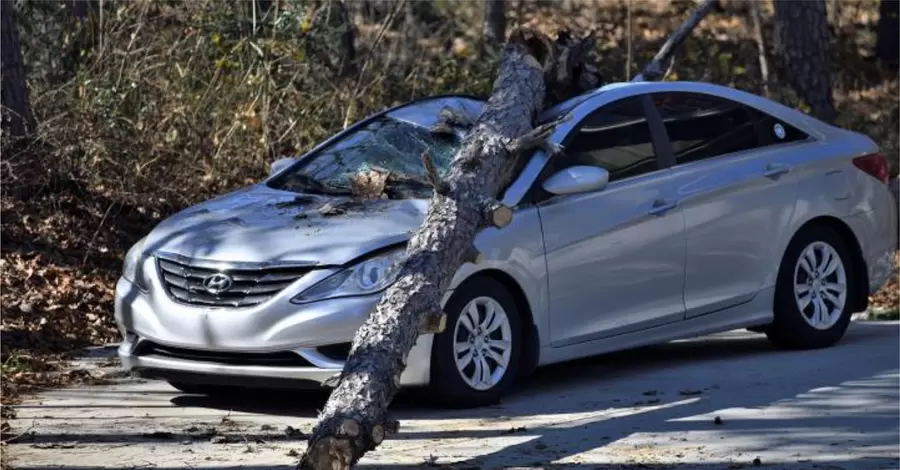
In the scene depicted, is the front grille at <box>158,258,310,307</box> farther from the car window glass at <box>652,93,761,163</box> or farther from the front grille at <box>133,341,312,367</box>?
the car window glass at <box>652,93,761,163</box>

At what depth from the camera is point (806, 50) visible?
802 inches

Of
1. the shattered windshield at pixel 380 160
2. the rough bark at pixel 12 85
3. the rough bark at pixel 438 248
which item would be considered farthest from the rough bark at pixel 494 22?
the shattered windshield at pixel 380 160

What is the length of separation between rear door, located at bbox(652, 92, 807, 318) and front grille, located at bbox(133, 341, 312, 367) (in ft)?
8.60

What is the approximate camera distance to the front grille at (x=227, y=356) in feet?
25.6

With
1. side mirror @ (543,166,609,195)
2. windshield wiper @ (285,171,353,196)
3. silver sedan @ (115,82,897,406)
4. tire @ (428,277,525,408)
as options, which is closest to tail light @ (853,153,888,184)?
silver sedan @ (115,82,897,406)

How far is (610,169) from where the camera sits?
907 cm

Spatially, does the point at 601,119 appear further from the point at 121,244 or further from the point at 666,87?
the point at 121,244

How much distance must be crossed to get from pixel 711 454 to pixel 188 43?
8.51 metres

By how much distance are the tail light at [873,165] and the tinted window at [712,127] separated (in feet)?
1.40

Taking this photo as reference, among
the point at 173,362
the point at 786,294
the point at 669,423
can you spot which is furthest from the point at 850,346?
the point at 173,362

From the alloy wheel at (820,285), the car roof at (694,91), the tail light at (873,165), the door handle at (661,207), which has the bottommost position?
the alloy wheel at (820,285)

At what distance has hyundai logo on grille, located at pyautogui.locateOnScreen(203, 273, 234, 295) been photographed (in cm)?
797

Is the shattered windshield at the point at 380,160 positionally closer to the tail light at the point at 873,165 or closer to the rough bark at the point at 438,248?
the rough bark at the point at 438,248

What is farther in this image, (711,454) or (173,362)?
(173,362)
